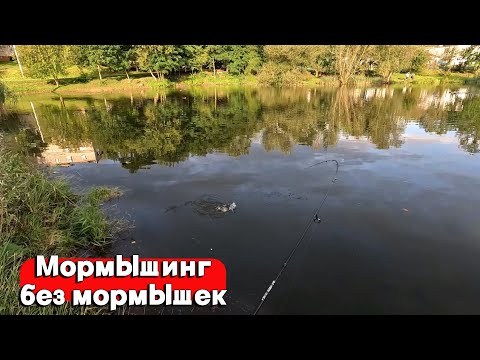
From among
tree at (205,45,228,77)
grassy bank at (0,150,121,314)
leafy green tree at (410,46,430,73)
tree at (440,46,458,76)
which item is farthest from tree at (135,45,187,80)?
tree at (440,46,458,76)

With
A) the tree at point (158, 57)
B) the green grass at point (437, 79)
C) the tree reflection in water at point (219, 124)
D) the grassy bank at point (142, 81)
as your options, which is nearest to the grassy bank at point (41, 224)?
the tree reflection in water at point (219, 124)

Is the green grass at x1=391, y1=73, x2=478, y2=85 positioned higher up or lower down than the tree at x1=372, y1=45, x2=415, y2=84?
lower down

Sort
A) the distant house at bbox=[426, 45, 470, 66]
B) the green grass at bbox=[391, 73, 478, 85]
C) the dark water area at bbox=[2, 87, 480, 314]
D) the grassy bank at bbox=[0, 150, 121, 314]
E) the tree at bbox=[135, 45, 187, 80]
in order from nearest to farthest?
the grassy bank at bbox=[0, 150, 121, 314]
the dark water area at bbox=[2, 87, 480, 314]
the tree at bbox=[135, 45, 187, 80]
the green grass at bbox=[391, 73, 478, 85]
the distant house at bbox=[426, 45, 470, 66]

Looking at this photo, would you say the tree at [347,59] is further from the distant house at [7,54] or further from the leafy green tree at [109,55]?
the distant house at [7,54]

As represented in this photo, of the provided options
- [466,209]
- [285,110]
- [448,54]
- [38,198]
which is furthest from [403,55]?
[38,198]

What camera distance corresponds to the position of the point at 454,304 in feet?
23.5

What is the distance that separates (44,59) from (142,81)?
Result: 15.4 meters

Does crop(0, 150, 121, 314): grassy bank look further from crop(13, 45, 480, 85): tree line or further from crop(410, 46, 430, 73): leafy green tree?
crop(410, 46, 430, 73): leafy green tree

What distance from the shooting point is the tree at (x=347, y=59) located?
59375 millimetres

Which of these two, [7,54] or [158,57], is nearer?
[158,57]

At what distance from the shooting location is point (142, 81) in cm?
5622

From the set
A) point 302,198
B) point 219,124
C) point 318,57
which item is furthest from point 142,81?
point 302,198

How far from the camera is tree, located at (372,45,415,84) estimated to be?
6150cm

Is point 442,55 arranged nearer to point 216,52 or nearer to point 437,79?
point 437,79
